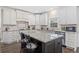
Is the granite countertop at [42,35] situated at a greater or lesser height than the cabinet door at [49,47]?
greater

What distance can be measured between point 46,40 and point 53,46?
0.13m

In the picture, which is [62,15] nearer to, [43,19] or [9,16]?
[43,19]

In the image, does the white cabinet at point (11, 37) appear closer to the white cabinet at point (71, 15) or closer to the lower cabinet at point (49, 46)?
the lower cabinet at point (49, 46)

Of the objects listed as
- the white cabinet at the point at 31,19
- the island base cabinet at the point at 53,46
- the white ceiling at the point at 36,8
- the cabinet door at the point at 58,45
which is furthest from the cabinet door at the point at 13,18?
the cabinet door at the point at 58,45

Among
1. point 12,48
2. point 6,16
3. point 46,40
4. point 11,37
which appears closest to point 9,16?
point 6,16

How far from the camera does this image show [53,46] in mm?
1237

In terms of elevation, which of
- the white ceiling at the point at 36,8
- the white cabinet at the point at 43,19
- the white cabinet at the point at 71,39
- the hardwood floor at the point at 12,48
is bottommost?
the hardwood floor at the point at 12,48

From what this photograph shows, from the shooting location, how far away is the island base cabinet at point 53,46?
1.21 m

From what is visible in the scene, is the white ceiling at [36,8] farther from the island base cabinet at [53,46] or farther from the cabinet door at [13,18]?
the island base cabinet at [53,46]

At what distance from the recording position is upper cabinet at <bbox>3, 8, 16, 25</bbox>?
1.18 metres

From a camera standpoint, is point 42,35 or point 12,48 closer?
point 12,48

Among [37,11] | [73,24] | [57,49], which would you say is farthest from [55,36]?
[37,11]

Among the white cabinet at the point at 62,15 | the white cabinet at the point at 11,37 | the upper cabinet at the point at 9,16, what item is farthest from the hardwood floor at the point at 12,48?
the white cabinet at the point at 62,15

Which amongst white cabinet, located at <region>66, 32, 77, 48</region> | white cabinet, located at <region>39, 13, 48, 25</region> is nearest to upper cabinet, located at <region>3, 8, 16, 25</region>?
white cabinet, located at <region>39, 13, 48, 25</region>
